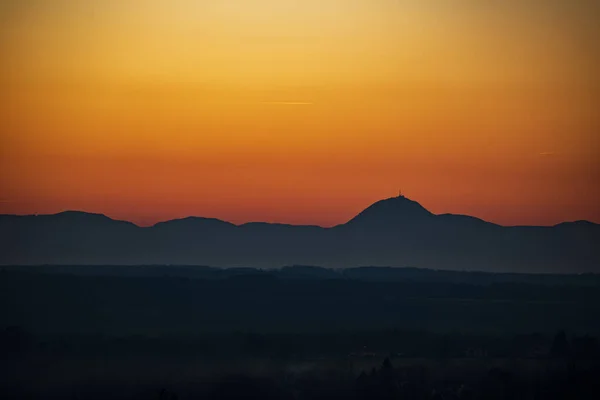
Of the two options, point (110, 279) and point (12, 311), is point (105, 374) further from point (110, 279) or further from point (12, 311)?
point (110, 279)

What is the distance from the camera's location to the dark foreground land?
50375mm

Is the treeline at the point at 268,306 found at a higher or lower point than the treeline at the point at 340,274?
lower

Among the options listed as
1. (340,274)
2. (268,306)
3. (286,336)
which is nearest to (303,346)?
(286,336)

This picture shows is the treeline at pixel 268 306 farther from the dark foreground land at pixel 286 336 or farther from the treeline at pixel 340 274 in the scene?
the treeline at pixel 340 274

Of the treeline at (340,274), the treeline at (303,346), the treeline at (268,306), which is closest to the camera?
the treeline at (303,346)

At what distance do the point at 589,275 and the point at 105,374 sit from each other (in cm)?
6003

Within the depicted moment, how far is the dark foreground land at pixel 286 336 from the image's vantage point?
50.4m

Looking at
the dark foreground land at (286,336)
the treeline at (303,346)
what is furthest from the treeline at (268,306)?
the treeline at (303,346)

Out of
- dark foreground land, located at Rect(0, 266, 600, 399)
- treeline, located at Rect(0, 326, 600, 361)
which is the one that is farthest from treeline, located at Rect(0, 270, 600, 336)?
treeline, located at Rect(0, 326, 600, 361)

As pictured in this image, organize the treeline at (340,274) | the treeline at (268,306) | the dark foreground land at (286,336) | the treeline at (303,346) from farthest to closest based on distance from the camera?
the treeline at (340,274) < the treeline at (268,306) < the treeline at (303,346) < the dark foreground land at (286,336)

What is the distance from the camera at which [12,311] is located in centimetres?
6906

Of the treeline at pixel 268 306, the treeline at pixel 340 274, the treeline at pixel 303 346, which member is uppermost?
the treeline at pixel 340 274

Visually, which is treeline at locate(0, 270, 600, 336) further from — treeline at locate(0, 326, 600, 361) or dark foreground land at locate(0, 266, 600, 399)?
treeline at locate(0, 326, 600, 361)

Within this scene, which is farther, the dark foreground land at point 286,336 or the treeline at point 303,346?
the treeline at point 303,346
